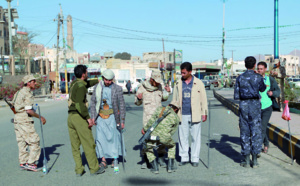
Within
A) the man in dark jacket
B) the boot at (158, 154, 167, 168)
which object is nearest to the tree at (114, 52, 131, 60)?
the man in dark jacket

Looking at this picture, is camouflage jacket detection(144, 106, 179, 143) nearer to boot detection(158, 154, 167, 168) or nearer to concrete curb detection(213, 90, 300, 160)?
boot detection(158, 154, 167, 168)

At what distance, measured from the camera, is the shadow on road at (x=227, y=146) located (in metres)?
7.59

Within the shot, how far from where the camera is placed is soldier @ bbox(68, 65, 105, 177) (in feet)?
19.8

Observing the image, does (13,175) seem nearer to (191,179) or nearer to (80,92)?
(80,92)

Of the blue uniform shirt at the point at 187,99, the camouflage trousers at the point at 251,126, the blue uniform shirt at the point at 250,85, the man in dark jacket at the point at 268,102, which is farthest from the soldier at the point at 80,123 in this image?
the man in dark jacket at the point at 268,102

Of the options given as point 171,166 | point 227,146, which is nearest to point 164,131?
point 171,166

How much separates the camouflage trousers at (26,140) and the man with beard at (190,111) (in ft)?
8.26

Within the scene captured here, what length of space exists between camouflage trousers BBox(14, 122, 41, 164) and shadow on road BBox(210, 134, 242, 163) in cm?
364

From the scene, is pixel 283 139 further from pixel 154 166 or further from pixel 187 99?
pixel 154 166

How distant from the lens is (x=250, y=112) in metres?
6.52

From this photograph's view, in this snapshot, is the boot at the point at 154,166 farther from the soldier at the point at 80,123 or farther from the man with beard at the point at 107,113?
the soldier at the point at 80,123

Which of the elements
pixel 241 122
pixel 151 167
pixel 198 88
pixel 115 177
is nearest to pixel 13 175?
pixel 115 177

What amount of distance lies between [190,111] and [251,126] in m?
1.07

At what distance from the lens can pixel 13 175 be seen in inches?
250
